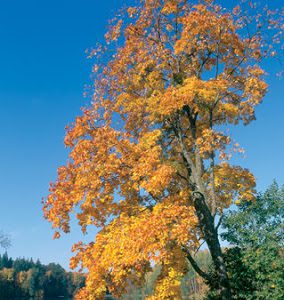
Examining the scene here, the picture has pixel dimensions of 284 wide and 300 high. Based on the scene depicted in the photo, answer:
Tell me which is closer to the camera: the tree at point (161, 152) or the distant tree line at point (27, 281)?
the tree at point (161, 152)

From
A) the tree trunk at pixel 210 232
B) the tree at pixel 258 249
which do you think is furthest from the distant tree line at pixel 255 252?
the tree trunk at pixel 210 232

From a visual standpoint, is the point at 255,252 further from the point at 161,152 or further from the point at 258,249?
the point at 161,152

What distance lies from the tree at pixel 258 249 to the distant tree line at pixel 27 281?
502ft

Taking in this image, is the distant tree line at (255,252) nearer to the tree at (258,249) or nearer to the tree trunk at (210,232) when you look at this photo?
the tree at (258,249)

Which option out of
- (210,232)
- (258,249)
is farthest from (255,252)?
(210,232)

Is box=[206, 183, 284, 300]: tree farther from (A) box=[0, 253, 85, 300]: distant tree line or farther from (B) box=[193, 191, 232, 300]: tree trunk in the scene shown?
(A) box=[0, 253, 85, 300]: distant tree line

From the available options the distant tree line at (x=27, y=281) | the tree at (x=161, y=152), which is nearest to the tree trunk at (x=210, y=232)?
the tree at (x=161, y=152)

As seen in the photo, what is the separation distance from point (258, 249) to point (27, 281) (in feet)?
564

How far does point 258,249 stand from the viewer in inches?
766

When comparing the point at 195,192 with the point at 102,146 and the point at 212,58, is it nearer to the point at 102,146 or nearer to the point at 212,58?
the point at 102,146

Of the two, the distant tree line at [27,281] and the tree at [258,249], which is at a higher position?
the distant tree line at [27,281]

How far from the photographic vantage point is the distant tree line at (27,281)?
160 m

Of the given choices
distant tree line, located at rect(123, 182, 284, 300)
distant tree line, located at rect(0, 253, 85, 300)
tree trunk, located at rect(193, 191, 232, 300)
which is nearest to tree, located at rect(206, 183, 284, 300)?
distant tree line, located at rect(123, 182, 284, 300)

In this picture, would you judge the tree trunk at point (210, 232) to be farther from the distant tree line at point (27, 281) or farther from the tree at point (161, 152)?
the distant tree line at point (27, 281)
